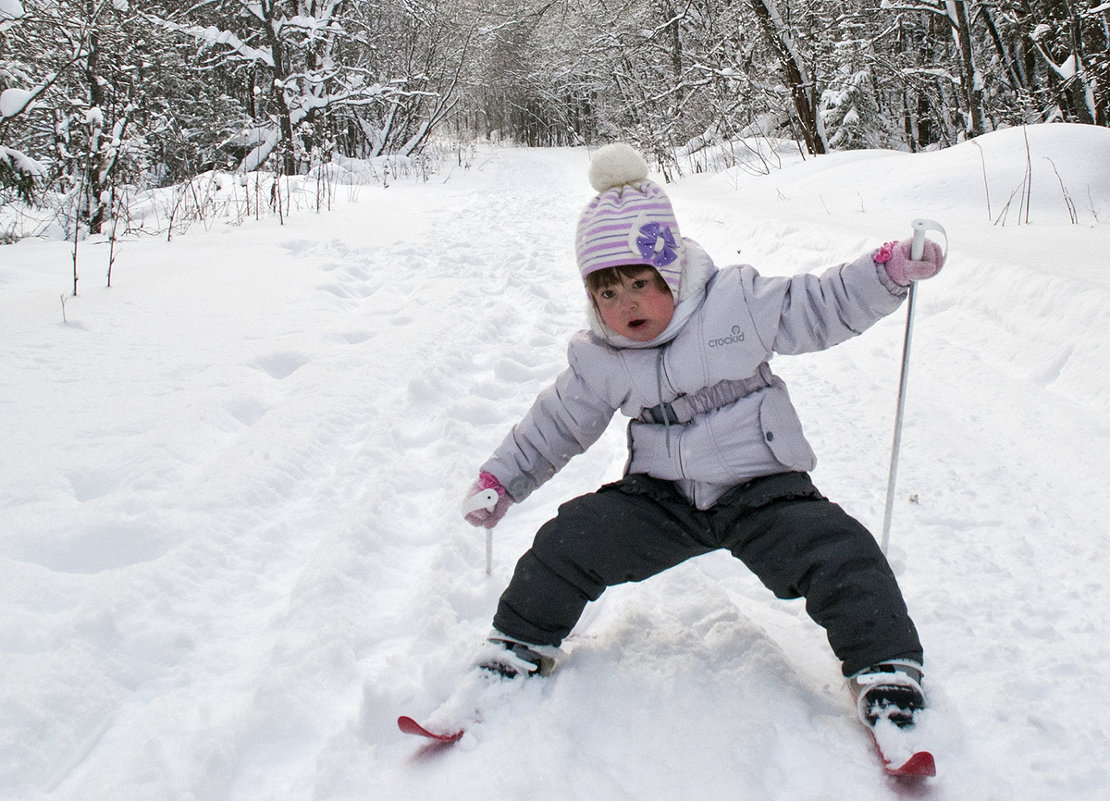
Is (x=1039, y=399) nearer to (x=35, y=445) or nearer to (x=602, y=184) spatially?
(x=602, y=184)

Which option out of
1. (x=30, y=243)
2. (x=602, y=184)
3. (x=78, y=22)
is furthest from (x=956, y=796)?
(x=78, y=22)

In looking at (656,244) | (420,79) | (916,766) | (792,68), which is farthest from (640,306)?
(420,79)

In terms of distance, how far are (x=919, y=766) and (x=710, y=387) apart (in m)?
0.88

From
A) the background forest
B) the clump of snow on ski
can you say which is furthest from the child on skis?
the background forest

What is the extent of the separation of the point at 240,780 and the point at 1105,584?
1.81m

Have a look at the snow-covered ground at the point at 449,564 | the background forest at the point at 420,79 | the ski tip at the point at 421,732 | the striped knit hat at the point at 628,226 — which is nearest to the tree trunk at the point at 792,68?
A: the background forest at the point at 420,79

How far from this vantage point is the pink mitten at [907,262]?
1.55 m

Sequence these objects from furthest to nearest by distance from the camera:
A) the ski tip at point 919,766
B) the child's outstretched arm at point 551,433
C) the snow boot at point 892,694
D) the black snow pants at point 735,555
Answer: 1. the child's outstretched arm at point 551,433
2. the black snow pants at point 735,555
3. the snow boot at point 892,694
4. the ski tip at point 919,766

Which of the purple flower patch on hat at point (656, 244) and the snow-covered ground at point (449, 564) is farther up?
the purple flower patch on hat at point (656, 244)

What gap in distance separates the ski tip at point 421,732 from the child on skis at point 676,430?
6.7 inches

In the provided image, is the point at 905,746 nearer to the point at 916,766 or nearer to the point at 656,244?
the point at 916,766

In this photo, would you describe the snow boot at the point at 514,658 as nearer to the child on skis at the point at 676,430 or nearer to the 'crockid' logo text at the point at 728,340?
the child on skis at the point at 676,430

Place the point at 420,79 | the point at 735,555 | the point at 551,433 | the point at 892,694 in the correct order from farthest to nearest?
the point at 420,79
the point at 551,433
the point at 735,555
the point at 892,694

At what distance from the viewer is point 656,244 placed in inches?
69.2
